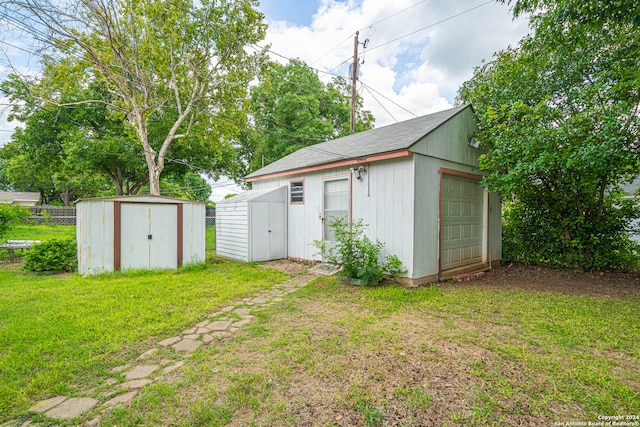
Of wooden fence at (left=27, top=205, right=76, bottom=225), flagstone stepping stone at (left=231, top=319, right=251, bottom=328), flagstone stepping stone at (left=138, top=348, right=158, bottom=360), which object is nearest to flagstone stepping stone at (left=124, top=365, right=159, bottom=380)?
flagstone stepping stone at (left=138, top=348, right=158, bottom=360)

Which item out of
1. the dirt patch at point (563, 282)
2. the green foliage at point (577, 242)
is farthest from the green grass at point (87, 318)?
the green foliage at point (577, 242)

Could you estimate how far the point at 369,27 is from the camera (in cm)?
976

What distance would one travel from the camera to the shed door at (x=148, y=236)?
6059 mm

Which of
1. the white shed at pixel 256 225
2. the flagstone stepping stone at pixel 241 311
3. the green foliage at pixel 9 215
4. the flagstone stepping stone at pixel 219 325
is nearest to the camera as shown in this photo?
the flagstone stepping stone at pixel 219 325

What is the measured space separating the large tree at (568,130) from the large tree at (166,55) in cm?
951

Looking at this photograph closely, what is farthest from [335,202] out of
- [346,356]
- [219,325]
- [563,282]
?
[563,282]

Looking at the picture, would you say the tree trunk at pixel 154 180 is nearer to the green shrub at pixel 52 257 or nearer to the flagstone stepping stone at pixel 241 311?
the green shrub at pixel 52 257

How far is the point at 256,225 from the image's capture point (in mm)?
7594

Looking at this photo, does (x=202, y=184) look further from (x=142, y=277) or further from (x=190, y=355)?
(x=190, y=355)

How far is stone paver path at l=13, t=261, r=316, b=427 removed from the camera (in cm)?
193

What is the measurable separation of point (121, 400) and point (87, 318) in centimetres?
207

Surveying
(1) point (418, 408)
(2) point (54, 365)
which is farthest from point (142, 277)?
(1) point (418, 408)

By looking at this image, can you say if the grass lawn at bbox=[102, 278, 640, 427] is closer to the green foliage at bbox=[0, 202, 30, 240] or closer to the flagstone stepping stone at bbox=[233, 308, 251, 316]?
the flagstone stepping stone at bbox=[233, 308, 251, 316]

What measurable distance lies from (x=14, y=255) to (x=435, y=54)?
1341 cm
